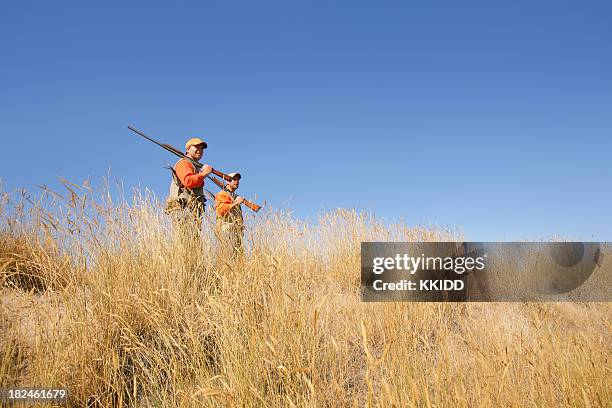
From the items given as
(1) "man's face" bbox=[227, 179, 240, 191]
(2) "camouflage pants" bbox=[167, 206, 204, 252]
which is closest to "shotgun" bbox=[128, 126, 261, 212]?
(1) "man's face" bbox=[227, 179, 240, 191]

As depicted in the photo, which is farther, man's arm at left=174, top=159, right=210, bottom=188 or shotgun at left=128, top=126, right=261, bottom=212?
shotgun at left=128, top=126, right=261, bottom=212

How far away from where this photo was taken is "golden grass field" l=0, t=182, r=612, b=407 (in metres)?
2.17

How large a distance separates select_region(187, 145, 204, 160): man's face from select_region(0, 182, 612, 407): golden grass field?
140 cm

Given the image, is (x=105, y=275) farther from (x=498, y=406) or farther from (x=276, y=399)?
(x=498, y=406)

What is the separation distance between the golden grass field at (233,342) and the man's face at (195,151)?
1.40 meters

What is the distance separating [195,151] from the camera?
5312 mm

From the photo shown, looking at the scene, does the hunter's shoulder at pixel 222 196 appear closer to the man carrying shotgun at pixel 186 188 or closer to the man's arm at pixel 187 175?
the man carrying shotgun at pixel 186 188

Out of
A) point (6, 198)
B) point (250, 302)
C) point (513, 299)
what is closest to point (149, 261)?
point (250, 302)

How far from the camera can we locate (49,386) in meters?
2.44

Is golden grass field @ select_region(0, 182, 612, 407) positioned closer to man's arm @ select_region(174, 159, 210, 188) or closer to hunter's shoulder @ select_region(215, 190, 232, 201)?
man's arm @ select_region(174, 159, 210, 188)

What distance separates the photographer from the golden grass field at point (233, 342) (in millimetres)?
2168

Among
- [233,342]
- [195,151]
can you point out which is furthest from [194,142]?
[233,342]

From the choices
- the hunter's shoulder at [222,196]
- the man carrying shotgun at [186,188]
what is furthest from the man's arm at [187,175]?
the hunter's shoulder at [222,196]

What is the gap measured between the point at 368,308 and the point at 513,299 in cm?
297
